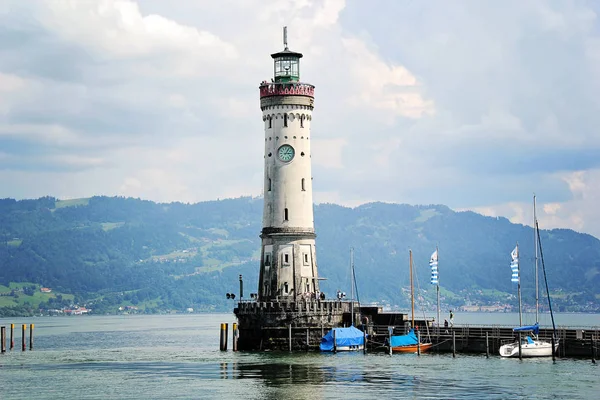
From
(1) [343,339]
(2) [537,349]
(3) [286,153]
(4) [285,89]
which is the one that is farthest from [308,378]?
(4) [285,89]

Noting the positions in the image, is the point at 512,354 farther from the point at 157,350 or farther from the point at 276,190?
the point at 157,350

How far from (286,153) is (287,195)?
14.6 feet

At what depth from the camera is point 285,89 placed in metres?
114

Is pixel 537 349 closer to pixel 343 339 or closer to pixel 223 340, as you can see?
pixel 343 339

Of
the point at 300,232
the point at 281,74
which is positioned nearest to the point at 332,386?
the point at 300,232

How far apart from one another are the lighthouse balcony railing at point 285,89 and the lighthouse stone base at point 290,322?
867 inches

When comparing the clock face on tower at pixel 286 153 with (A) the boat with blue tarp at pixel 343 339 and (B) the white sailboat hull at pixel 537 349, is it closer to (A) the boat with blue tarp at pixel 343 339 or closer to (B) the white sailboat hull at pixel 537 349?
(A) the boat with blue tarp at pixel 343 339

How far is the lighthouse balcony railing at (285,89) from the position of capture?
11406 cm

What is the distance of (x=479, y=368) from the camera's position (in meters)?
93.4

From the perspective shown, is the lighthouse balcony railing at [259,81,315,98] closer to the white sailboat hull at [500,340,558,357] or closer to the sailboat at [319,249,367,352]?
the sailboat at [319,249,367,352]

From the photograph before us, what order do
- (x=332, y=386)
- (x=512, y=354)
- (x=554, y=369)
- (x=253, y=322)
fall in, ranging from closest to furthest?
(x=332, y=386) < (x=554, y=369) < (x=512, y=354) < (x=253, y=322)

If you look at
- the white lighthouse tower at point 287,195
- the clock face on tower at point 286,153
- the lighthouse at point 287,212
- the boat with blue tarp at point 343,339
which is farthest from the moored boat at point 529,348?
the clock face on tower at point 286,153

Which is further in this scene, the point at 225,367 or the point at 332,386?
the point at 225,367

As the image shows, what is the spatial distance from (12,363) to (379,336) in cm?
3872
